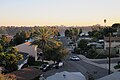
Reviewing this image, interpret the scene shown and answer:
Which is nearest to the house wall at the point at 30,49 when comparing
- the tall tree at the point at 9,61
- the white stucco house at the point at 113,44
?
the white stucco house at the point at 113,44

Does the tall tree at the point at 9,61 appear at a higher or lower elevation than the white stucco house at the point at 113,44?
higher

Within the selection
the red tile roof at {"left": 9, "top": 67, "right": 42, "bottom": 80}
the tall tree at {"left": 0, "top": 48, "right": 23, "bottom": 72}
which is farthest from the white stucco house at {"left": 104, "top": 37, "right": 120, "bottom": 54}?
the red tile roof at {"left": 9, "top": 67, "right": 42, "bottom": 80}

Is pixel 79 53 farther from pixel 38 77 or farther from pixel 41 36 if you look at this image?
pixel 38 77

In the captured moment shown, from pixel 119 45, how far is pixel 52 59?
66.2 feet

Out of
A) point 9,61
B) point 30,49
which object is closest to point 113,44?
point 30,49

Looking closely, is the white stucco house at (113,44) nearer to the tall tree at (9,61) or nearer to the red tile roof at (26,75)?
the tall tree at (9,61)

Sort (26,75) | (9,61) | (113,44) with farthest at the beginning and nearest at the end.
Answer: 1. (113,44)
2. (9,61)
3. (26,75)

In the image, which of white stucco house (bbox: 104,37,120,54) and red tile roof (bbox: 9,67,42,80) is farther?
white stucco house (bbox: 104,37,120,54)

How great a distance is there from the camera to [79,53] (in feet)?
258

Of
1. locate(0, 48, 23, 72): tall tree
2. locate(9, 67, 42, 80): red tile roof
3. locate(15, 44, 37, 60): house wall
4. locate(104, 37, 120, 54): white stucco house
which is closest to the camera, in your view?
locate(9, 67, 42, 80): red tile roof

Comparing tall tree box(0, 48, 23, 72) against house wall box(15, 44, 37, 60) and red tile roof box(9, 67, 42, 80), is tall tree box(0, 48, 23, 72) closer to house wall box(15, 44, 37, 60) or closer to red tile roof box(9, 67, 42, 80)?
red tile roof box(9, 67, 42, 80)

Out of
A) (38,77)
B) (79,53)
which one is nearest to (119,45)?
(79,53)

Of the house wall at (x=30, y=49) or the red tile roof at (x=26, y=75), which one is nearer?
the red tile roof at (x=26, y=75)

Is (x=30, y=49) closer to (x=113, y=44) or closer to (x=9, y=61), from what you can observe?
(x=9, y=61)
